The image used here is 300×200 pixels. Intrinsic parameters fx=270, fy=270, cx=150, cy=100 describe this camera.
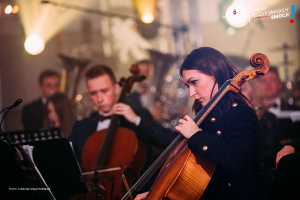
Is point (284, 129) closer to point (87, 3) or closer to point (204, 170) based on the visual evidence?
point (204, 170)

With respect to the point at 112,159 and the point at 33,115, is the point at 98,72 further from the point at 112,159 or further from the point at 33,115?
the point at 33,115

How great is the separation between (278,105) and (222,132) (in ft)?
10.9

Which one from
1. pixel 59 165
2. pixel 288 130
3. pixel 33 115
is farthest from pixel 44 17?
pixel 288 130

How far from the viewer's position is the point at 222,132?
1.70 metres

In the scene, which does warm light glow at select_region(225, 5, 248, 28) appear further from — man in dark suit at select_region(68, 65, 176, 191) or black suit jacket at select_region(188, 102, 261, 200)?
man in dark suit at select_region(68, 65, 176, 191)

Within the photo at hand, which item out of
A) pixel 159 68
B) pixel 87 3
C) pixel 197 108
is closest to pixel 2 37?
pixel 87 3

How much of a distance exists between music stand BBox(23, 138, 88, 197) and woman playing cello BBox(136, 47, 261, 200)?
578mm

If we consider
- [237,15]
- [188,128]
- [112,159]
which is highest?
[237,15]

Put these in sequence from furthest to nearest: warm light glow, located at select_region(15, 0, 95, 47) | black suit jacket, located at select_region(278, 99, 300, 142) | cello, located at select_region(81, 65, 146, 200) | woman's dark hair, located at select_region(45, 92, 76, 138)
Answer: warm light glow, located at select_region(15, 0, 95, 47), woman's dark hair, located at select_region(45, 92, 76, 138), black suit jacket, located at select_region(278, 99, 300, 142), cello, located at select_region(81, 65, 146, 200)

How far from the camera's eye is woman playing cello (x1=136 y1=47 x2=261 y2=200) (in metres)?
1.54

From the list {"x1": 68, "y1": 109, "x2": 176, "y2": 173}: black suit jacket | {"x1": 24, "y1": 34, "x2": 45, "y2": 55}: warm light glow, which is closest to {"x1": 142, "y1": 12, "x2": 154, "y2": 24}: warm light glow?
{"x1": 68, "y1": 109, "x2": 176, "y2": 173}: black suit jacket

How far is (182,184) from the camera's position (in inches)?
61.4

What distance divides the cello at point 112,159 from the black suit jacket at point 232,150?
100cm

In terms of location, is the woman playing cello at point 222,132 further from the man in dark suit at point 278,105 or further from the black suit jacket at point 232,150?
the man in dark suit at point 278,105
